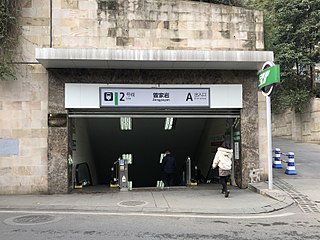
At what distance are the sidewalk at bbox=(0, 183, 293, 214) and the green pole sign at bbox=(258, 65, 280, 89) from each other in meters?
2.90

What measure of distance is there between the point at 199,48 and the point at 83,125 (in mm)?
6357

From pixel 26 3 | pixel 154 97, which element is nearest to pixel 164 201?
pixel 154 97

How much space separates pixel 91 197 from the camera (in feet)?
33.7

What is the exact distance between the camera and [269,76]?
10.0 m

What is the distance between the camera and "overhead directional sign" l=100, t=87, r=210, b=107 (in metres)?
11.5

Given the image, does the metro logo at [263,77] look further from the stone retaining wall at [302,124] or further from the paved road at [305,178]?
the stone retaining wall at [302,124]

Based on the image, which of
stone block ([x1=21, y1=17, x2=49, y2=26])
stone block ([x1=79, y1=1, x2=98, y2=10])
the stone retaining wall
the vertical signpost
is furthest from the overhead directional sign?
the stone retaining wall

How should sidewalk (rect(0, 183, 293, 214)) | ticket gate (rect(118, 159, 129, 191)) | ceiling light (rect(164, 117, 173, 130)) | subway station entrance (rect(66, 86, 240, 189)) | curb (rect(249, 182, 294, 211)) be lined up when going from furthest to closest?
ceiling light (rect(164, 117, 173, 130))
subway station entrance (rect(66, 86, 240, 189))
ticket gate (rect(118, 159, 129, 191))
curb (rect(249, 182, 294, 211))
sidewalk (rect(0, 183, 293, 214))

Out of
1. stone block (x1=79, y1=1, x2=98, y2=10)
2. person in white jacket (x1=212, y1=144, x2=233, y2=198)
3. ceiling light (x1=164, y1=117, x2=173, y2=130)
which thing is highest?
stone block (x1=79, y1=1, x2=98, y2=10)

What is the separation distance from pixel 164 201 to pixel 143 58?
12.8 feet

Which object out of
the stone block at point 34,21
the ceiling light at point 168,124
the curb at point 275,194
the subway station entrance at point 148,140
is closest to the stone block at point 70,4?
the stone block at point 34,21

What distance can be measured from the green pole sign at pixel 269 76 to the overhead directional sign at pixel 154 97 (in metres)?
1.79

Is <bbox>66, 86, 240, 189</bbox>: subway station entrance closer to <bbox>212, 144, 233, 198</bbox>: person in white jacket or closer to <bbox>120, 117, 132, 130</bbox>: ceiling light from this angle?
<bbox>120, 117, 132, 130</bbox>: ceiling light

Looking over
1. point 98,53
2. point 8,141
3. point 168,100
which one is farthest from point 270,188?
point 8,141
